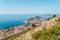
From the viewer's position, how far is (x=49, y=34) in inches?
1011

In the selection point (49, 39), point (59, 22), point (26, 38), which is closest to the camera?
point (49, 39)

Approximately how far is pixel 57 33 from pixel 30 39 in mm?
5075

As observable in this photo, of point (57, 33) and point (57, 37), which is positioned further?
point (57, 33)

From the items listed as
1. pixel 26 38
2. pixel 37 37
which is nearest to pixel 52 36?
pixel 37 37

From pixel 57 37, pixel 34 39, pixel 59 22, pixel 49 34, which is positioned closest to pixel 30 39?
pixel 34 39

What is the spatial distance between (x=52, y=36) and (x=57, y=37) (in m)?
1.00

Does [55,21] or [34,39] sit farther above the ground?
[55,21]

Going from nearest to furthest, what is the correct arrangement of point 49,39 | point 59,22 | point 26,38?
point 49,39 → point 26,38 → point 59,22

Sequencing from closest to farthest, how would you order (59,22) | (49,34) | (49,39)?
(49,39), (49,34), (59,22)

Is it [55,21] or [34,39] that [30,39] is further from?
[55,21]

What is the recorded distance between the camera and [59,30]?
26500 millimetres

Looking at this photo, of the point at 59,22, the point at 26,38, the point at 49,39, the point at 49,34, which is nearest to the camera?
the point at 49,39

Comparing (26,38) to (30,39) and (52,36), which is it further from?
(52,36)

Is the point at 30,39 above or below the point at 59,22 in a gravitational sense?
below
